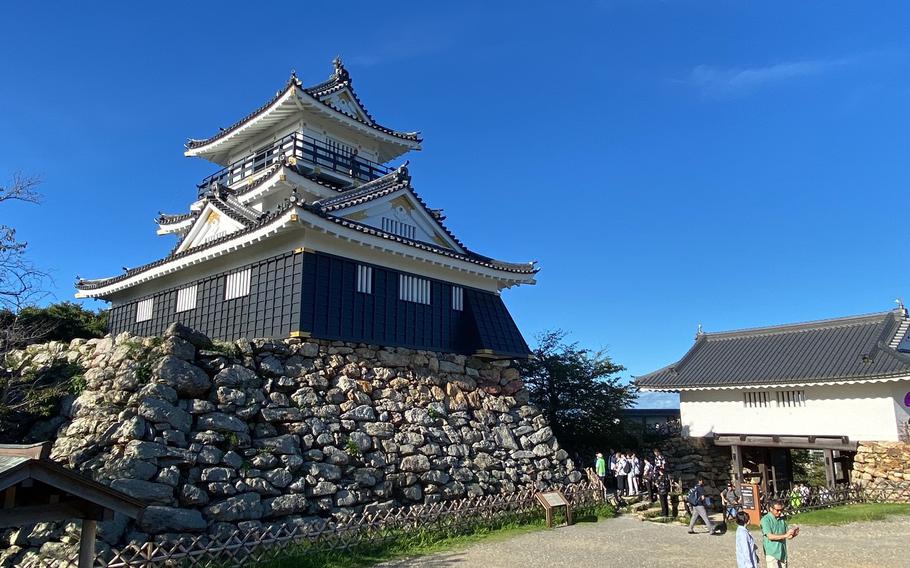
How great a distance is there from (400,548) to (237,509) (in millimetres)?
3749

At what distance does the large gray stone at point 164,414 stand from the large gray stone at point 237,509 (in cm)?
192

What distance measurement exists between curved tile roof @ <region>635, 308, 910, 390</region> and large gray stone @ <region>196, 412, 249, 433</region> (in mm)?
20228

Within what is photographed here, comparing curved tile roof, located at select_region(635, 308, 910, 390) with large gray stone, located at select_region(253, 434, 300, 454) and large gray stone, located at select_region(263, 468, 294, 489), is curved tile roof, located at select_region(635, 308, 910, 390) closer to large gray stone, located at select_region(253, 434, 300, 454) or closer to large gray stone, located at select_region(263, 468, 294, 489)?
large gray stone, located at select_region(253, 434, 300, 454)

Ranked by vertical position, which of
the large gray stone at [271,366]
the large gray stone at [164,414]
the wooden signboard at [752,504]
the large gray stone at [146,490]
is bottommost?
the wooden signboard at [752,504]

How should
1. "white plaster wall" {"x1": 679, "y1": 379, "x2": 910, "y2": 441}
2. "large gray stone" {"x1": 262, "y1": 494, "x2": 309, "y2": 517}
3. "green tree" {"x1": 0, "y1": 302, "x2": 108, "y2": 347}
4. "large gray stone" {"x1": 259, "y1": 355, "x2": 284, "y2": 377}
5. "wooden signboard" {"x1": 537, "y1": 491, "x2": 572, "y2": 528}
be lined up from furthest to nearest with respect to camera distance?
1. "green tree" {"x1": 0, "y1": 302, "x2": 108, "y2": 347}
2. "white plaster wall" {"x1": 679, "y1": 379, "x2": 910, "y2": 441}
3. "wooden signboard" {"x1": 537, "y1": 491, "x2": 572, "y2": 528}
4. "large gray stone" {"x1": 259, "y1": 355, "x2": 284, "y2": 377}
5. "large gray stone" {"x1": 262, "y1": 494, "x2": 309, "y2": 517}

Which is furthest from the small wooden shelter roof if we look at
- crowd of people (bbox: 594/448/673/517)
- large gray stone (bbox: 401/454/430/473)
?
crowd of people (bbox: 594/448/673/517)

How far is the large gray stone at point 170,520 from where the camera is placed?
38.4 feet

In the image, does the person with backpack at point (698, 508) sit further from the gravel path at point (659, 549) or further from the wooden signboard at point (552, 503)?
the wooden signboard at point (552, 503)

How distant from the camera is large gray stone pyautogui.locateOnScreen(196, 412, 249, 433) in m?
13.9

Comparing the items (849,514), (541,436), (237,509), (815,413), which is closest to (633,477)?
(541,436)

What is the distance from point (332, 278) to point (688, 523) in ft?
41.6

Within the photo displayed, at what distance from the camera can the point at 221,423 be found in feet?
46.2

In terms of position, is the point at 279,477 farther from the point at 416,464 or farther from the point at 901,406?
the point at 901,406

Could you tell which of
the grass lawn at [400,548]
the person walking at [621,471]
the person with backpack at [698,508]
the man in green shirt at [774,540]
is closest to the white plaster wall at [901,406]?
the person walking at [621,471]
